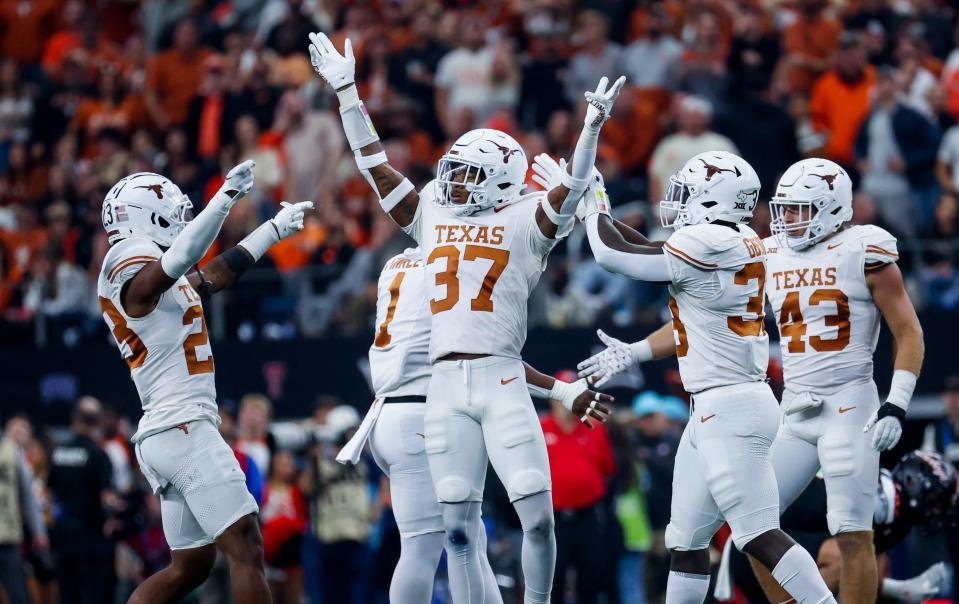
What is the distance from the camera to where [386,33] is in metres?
17.7

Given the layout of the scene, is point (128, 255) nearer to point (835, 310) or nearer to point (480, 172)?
point (480, 172)

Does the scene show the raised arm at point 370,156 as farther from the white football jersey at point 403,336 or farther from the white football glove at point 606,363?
the white football glove at point 606,363

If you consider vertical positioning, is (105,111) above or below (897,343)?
above

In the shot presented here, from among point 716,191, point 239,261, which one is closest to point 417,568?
point 239,261

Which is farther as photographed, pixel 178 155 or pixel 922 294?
pixel 178 155

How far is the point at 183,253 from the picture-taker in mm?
8086

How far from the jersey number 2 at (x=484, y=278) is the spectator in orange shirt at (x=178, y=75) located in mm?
10822

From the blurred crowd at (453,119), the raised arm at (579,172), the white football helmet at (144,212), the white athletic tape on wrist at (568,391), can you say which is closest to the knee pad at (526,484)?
the white athletic tape on wrist at (568,391)

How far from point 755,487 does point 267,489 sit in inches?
246

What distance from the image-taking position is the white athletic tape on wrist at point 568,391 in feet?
28.1

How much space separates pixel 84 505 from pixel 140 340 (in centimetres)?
552

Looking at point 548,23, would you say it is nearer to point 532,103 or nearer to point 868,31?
point 532,103

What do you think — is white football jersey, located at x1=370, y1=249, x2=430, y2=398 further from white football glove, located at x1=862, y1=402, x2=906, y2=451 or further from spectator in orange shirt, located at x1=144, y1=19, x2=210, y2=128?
spectator in orange shirt, located at x1=144, y1=19, x2=210, y2=128

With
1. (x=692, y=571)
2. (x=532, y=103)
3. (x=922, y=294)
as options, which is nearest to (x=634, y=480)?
(x=922, y=294)
